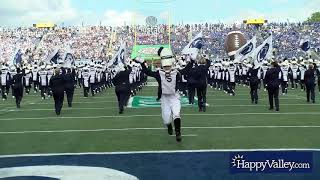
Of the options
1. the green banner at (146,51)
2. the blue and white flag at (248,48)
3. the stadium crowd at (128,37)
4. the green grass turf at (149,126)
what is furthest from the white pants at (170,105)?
the stadium crowd at (128,37)

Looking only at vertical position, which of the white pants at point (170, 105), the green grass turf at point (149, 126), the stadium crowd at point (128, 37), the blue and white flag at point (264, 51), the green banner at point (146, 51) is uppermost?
the stadium crowd at point (128, 37)

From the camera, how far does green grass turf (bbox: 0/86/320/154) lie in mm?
11258

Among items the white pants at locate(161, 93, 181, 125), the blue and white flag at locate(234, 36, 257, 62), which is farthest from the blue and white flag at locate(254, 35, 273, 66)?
the white pants at locate(161, 93, 181, 125)

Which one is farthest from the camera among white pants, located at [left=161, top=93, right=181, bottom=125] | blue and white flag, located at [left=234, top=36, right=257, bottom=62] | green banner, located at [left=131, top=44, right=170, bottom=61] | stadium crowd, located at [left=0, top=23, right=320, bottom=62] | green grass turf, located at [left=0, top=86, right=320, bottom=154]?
stadium crowd, located at [left=0, top=23, right=320, bottom=62]

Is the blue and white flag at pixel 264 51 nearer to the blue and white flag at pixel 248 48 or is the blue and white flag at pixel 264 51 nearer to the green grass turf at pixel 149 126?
the blue and white flag at pixel 248 48

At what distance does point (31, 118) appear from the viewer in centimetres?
1762

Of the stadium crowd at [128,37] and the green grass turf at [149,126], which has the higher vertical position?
the stadium crowd at [128,37]

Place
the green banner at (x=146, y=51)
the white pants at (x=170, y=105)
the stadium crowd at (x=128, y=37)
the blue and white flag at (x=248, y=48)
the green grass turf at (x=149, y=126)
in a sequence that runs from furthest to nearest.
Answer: the stadium crowd at (x=128, y=37) → the green banner at (x=146, y=51) → the blue and white flag at (x=248, y=48) → the white pants at (x=170, y=105) → the green grass turf at (x=149, y=126)

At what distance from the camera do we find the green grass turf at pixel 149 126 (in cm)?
1126

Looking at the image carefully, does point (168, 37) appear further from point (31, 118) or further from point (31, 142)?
point (31, 142)

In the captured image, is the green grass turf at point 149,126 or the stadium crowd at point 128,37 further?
the stadium crowd at point 128,37

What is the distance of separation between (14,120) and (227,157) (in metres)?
9.35

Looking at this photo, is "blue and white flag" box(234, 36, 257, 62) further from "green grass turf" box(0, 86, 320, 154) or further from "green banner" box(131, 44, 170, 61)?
"green banner" box(131, 44, 170, 61)

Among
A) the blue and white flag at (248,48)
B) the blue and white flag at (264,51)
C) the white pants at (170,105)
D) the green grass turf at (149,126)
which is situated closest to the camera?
the green grass turf at (149,126)
